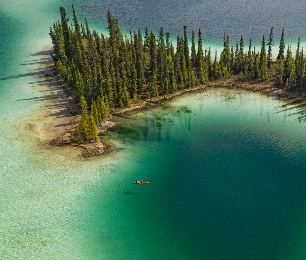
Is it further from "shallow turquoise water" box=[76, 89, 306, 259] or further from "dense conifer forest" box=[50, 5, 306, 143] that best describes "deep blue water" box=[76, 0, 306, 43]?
"shallow turquoise water" box=[76, 89, 306, 259]

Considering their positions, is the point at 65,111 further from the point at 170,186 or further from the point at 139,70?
the point at 170,186

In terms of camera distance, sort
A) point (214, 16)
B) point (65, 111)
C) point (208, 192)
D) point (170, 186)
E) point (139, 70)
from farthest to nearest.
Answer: point (214, 16)
point (139, 70)
point (65, 111)
point (170, 186)
point (208, 192)

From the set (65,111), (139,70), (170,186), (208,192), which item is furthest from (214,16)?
(208,192)

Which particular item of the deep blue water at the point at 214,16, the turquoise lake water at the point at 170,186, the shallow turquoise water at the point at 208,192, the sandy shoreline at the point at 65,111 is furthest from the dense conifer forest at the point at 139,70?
the deep blue water at the point at 214,16

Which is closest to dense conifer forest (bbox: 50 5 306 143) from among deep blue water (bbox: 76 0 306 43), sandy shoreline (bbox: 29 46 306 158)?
sandy shoreline (bbox: 29 46 306 158)

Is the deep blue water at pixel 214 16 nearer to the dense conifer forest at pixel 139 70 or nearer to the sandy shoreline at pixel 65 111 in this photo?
the dense conifer forest at pixel 139 70

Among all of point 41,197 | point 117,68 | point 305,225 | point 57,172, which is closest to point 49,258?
point 41,197
